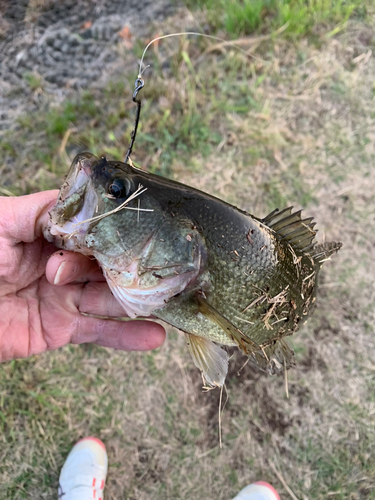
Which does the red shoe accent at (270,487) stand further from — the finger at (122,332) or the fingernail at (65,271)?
the fingernail at (65,271)

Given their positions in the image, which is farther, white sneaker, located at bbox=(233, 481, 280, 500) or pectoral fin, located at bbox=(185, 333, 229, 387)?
white sneaker, located at bbox=(233, 481, 280, 500)

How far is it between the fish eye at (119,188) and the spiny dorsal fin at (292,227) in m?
0.71

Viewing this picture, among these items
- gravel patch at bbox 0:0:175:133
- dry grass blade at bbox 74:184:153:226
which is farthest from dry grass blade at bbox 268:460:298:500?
gravel patch at bbox 0:0:175:133

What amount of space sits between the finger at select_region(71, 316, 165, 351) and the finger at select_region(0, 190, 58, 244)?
1.89 ft

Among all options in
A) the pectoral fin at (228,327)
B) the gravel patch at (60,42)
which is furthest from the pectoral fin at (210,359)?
the gravel patch at (60,42)

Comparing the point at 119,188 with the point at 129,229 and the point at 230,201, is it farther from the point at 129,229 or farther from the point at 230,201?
the point at 230,201

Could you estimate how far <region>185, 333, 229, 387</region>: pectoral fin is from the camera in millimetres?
1683

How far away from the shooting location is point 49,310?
1953 mm

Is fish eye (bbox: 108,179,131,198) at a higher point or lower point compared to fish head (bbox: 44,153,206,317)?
higher

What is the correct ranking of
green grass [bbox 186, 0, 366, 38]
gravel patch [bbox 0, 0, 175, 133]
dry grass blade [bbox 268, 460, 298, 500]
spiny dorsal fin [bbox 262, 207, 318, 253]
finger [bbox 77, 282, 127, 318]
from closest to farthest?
1. spiny dorsal fin [bbox 262, 207, 318, 253]
2. finger [bbox 77, 282, 127, 318]
3. dry grass blade [bbox 268, 460, 298, 500]
4. gravel patch [bbox 0, 0, 175, 133]
5. green grass [bbox 186, 0, 366, 38]

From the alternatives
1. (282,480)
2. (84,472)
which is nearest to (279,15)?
(282,480)

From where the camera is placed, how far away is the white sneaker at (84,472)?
242 cm

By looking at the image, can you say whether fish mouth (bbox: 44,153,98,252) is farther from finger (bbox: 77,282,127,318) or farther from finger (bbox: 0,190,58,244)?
finger (bbox: 77,282,127,318)

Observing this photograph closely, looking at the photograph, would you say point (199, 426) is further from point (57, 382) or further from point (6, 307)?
point (6, 307)
